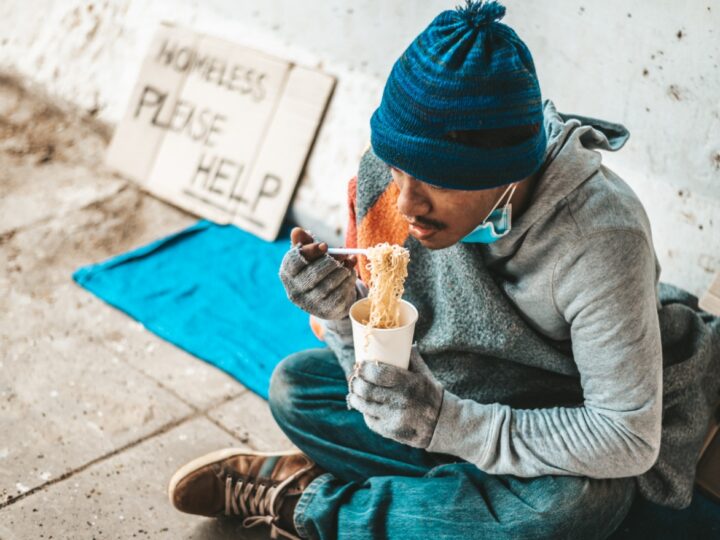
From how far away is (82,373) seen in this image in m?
2.88

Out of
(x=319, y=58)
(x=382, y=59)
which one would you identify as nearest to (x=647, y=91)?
(x=382, y=59)

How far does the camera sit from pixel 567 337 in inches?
75.9

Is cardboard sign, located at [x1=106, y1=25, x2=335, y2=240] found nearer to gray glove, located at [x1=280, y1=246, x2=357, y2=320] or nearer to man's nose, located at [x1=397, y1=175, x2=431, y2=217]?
gray glove, located at [x1=280, y1=246, x2=357, y2=320]

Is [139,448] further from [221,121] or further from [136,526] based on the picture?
[221,121]

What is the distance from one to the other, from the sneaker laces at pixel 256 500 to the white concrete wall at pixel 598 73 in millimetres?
1501

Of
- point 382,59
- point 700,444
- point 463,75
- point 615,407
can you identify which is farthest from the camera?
point 382,59

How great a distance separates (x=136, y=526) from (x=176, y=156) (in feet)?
7.42

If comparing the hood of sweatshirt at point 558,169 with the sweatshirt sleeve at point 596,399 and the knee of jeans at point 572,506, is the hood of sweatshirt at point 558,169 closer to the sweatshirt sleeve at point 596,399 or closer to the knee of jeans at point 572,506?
the sweatshirt sleeve at point 596,399

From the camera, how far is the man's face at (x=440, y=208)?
5.62ft

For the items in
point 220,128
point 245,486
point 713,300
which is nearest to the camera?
point 713,300

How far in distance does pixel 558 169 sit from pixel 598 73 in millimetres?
1163

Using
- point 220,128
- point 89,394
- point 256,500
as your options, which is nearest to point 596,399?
point 256,500

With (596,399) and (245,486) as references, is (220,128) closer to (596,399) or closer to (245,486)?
(245,486)

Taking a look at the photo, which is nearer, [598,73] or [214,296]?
[598,73]
